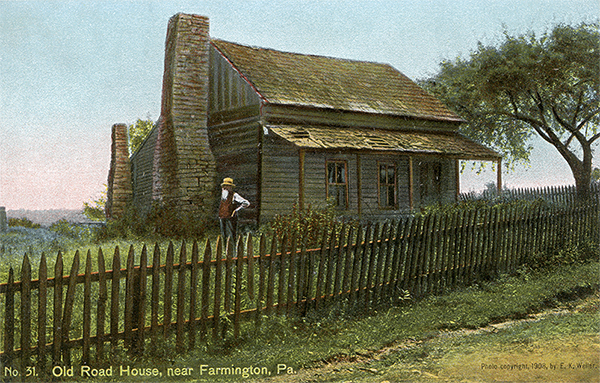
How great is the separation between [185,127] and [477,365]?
14251 millimetres

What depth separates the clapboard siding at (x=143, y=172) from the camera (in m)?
21.1

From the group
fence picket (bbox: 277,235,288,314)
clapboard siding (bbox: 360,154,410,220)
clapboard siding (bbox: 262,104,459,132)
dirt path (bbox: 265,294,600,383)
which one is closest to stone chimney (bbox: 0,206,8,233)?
clapboard siding (bbox: 262,104,459,132)

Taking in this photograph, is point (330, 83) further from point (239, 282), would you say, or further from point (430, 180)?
point (239, 282)

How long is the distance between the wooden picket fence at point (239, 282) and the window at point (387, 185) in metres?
Answer: 9.19

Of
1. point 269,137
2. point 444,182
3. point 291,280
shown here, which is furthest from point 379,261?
point 444,182

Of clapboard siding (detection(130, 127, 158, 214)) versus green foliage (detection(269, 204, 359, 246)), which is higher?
clapboard siding (detection(130, 127, 158, 214))

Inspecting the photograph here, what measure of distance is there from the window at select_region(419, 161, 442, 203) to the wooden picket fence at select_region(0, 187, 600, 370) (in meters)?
10.4

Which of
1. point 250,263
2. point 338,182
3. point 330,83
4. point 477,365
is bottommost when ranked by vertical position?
point 477,365

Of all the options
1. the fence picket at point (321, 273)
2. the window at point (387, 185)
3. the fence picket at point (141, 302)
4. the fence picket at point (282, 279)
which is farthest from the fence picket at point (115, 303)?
the window at point (387, 185)

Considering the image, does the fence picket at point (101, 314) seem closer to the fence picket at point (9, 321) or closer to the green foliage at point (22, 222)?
the fence picket at point (9, 321)

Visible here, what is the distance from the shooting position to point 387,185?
72.0ft

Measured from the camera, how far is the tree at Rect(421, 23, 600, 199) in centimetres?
2666

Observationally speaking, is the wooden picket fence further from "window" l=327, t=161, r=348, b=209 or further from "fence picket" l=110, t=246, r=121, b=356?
"window" l=327, t=161, r=348, b=209

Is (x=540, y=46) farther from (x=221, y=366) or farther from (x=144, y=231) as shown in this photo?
(x=221, y=366)
